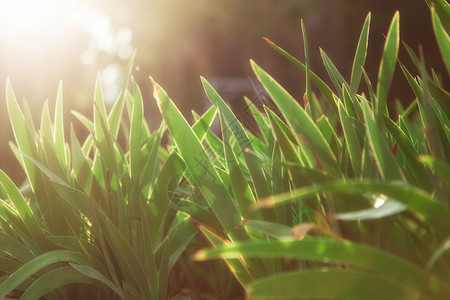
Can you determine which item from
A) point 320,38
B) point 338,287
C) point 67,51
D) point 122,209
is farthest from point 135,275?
point 320,38

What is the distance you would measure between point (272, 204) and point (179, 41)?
6.82 metres

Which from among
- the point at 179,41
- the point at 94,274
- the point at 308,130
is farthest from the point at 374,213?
the point at 179,41

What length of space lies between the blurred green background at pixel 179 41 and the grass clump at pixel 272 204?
5.02 ft

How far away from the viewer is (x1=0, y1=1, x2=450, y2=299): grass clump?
0.40m

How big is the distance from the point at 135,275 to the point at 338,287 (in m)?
0.37

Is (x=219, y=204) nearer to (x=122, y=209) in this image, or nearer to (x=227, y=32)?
(x=122, y=209)

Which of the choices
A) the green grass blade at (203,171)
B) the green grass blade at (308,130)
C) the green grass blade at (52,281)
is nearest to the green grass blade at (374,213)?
the green grass blade at (308,130)

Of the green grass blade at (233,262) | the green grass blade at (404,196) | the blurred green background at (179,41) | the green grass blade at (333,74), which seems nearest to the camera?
the green grass blade at (404,196)

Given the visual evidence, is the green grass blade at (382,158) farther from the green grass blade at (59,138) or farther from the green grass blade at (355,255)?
the green grass blade at (59,138)

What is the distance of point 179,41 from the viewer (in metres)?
7.22

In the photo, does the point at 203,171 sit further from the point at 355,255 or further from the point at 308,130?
the point at 355,255

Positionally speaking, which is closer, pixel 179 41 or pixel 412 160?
pixel 412 160

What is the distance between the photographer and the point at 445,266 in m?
0.45

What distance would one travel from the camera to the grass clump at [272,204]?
400 mm
